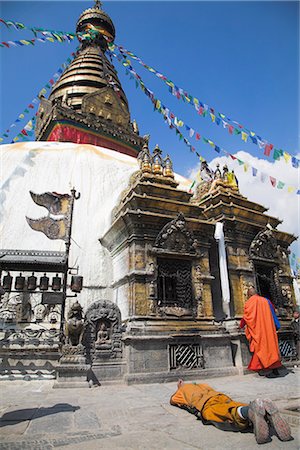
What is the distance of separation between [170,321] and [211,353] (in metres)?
1.36

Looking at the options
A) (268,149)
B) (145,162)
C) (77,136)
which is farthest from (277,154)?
(77,136)

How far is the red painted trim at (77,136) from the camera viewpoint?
63.8 feet

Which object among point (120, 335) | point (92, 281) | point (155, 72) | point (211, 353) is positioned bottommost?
point (211, 353)

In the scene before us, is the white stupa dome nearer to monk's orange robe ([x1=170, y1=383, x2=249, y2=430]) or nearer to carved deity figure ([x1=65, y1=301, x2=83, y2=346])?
carved deity figure ([x1=65, y1=301, x2=83, y2=346])

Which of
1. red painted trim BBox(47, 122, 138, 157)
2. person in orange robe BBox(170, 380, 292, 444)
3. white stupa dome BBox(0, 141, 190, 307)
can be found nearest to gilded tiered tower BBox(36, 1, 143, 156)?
red painted trim BBox(47, 122, 138, 157)

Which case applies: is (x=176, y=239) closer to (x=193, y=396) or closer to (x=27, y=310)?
(x=193, y=396)

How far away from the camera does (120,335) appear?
7.39 meters

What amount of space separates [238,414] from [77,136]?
754 inches

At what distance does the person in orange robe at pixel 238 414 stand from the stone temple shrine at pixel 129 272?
318 cm

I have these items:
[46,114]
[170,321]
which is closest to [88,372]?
[170,321]

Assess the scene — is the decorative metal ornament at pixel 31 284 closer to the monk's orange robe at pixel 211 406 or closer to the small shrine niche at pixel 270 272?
the monk's orange robe at pixel 211 406

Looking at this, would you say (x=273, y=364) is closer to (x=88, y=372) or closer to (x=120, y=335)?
(x=120, y=335)

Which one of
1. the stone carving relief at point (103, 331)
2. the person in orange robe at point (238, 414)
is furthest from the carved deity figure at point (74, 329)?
the person in orange robe at point (238, 414)

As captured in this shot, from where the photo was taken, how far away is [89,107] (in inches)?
832
